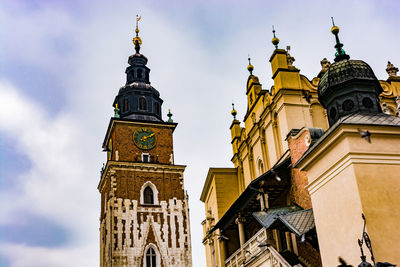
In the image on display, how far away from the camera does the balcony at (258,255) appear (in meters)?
16.5

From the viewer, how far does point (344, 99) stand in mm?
15781

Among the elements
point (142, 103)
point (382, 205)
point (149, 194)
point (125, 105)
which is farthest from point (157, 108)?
point (382, 205)

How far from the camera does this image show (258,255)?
58.7 feet

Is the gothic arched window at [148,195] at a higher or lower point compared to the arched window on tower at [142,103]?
lower

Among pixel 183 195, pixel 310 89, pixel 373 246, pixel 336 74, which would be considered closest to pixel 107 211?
pixel 183 195

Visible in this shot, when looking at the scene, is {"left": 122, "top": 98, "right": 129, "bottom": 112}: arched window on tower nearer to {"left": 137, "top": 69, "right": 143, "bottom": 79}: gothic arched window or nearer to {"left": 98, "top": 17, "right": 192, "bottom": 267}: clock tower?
{"left": 98, "top": 17, "right": 192, "bottom": 267}: clock tower

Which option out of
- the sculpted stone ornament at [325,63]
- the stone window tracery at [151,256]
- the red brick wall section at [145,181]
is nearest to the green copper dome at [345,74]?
the sculpted stone ornament at [325,63]

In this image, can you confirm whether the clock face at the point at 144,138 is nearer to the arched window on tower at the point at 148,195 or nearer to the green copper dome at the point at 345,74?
the arched window on tower at the point at 148,195

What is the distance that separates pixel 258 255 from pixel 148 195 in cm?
2485

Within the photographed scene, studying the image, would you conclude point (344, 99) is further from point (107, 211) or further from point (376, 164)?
point (107, 211)

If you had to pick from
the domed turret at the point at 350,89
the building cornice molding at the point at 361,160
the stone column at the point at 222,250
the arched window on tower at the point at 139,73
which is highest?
the arched window on tower at the point at 139,73

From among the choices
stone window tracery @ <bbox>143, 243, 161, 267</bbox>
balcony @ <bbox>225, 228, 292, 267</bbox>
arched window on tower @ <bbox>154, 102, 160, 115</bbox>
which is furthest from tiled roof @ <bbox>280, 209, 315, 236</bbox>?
arched window on tower @ <bbox>154, 102, 160, 115</bbox>

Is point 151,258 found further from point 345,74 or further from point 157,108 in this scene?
point 345,74

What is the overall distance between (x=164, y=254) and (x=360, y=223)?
28876 mm
